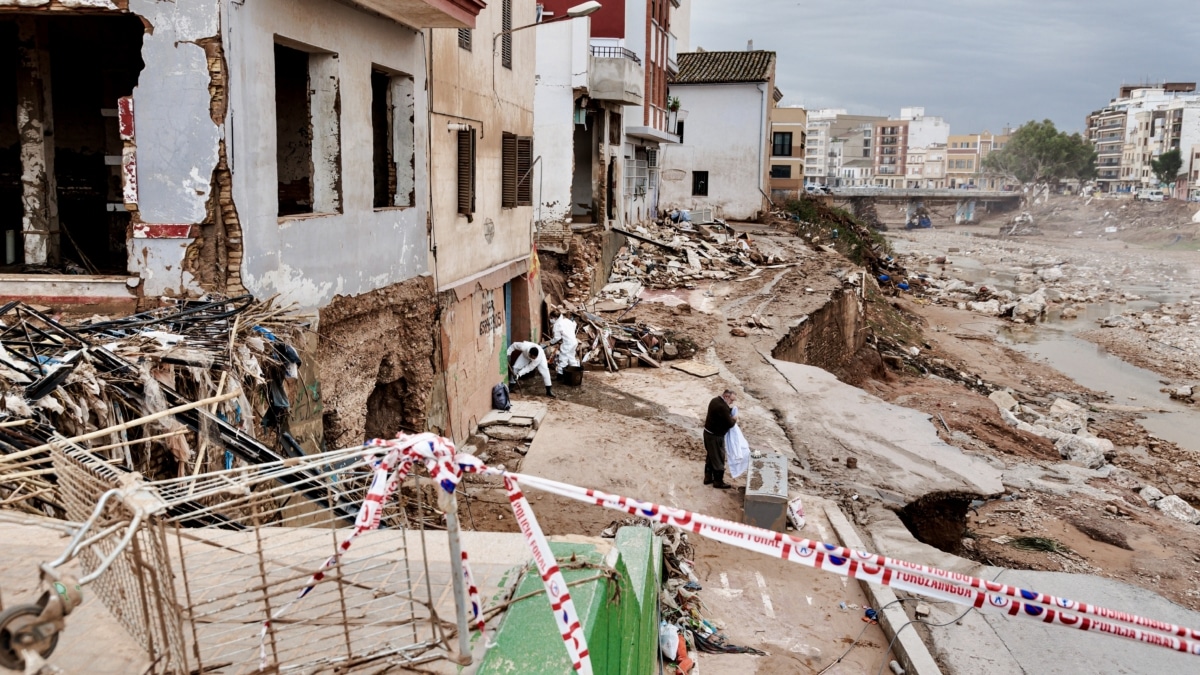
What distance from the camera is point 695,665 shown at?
768 centimetres

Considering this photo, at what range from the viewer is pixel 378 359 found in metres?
10.6

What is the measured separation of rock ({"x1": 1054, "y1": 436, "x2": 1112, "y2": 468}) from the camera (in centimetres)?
1736

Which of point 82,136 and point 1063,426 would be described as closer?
point 82,136

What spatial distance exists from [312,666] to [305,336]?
543 centimetres

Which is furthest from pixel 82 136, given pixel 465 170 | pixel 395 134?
pixel 465 170

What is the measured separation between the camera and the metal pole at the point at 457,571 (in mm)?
3068

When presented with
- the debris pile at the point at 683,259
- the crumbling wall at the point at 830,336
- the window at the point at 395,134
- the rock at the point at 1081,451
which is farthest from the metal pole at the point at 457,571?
the debris pile at the point at 683,259

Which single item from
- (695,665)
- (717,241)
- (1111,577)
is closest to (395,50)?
(695,665)

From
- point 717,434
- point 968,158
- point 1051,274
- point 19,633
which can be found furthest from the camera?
point 968,158

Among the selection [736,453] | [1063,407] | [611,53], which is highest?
[611,53]

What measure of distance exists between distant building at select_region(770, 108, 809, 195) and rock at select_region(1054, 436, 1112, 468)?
39796 millimetres

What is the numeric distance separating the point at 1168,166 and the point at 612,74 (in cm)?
9025

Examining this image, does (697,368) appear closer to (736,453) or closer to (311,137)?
(736,453)

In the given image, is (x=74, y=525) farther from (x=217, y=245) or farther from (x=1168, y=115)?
(x=1168, y=115)
